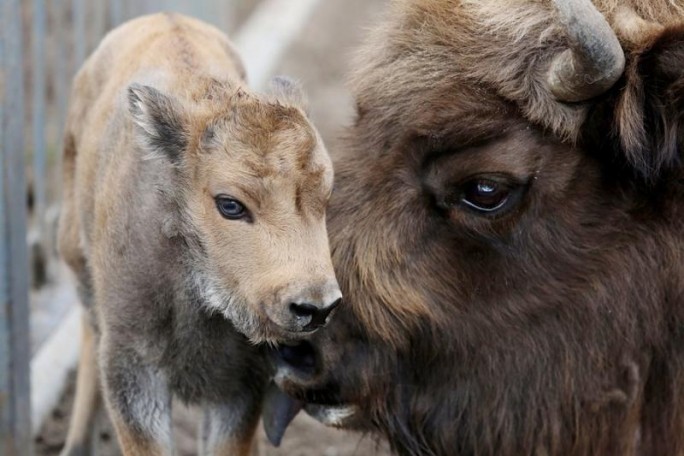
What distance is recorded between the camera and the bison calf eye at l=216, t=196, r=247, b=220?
13.7 ft

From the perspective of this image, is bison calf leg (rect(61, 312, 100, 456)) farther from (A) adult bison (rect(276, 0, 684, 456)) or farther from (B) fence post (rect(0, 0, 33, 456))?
(A) adult bison (rect(276, 0, 684, 456))

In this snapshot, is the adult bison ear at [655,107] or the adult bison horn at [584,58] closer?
the adult bison horn at [584,58]

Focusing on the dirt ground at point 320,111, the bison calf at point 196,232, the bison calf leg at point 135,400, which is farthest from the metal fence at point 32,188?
the bison calf leg at point 135,400

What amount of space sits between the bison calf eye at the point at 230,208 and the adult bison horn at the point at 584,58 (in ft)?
3.86

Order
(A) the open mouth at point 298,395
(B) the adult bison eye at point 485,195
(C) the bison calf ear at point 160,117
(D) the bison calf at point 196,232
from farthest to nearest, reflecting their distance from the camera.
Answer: (B) the adult bison eye at point 485,195 → (A) the open mouth at point 298,395 → (C) the bison calf ear at point 160,117 → (D) the bison calf at point 196,232

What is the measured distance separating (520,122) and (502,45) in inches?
11.4

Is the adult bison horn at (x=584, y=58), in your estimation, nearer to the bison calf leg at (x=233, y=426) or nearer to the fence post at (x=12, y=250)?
the bison calf leg at (x=233, y=426)

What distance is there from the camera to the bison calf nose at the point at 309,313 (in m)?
3.94

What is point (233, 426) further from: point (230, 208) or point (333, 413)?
point (230, 208)

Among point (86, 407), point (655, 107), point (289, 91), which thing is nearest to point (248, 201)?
point (289, 91)

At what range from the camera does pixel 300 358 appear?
467 cm

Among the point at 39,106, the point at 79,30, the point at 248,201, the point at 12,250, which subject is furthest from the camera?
the point at 79,30

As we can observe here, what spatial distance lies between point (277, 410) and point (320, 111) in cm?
853

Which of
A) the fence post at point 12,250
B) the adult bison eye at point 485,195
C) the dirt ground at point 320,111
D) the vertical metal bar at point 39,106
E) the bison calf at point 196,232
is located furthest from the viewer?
the vertical metal bar at point 39,106
